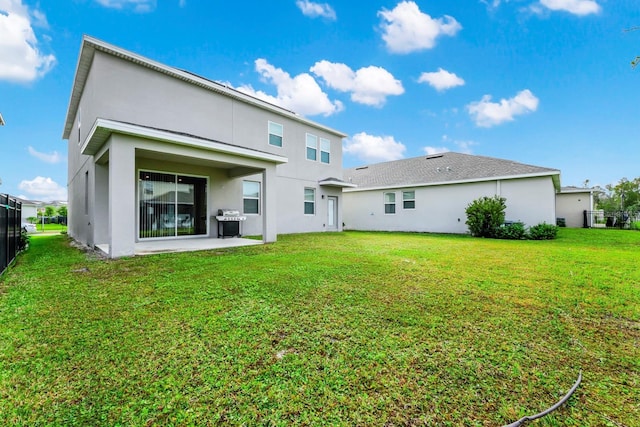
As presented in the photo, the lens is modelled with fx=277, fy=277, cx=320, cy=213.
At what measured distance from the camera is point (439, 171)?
1711cm

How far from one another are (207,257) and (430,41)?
15542 millimetres

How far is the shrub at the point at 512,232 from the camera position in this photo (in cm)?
1241

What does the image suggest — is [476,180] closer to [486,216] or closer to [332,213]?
[486,216]

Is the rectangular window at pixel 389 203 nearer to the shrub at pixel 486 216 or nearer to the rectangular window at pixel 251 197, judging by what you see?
the shrub at pixel 486 216

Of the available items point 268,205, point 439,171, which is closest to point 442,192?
point 439,171

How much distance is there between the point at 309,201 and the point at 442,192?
25.8 feet

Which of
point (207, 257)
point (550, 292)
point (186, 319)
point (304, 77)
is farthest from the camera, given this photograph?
point (304, 77)

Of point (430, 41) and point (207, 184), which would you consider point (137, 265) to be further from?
point (430, 41)

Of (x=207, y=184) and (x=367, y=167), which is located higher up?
(x=367, y=167)

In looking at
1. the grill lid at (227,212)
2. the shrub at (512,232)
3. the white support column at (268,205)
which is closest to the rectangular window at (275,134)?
the white support column at (268,205)

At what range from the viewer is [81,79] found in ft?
31.5

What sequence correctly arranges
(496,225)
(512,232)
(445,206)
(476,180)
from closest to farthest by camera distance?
(512,232), (496,225), (476,180), (445,206)

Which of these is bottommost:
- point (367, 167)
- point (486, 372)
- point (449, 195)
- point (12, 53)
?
point (486, 372)

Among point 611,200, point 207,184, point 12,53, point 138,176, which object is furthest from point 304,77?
point 611,200
